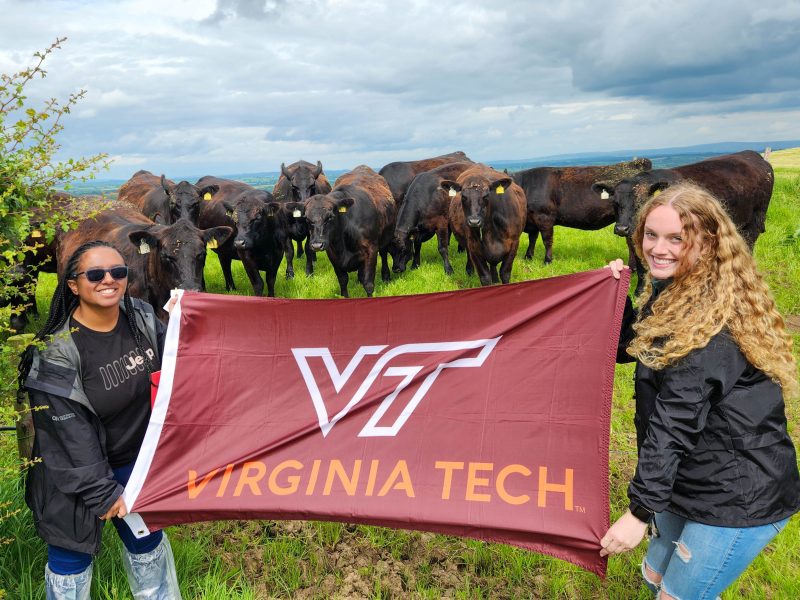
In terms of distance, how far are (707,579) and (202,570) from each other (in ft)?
10.4

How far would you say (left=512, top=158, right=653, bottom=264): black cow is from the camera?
1338cm

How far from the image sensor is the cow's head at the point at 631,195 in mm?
10727

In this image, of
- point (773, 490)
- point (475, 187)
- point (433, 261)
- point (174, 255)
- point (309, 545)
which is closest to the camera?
point (773, 490)

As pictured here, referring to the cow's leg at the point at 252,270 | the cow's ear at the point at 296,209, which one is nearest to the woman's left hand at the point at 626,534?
the cow's leg at the point at 252,270

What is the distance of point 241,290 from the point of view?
12.0 m

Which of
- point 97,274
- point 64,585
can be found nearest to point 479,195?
point 97,274

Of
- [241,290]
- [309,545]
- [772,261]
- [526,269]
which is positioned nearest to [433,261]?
[526,269]

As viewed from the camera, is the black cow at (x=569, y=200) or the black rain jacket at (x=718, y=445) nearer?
the black rain jacket at (x=718, y=445)

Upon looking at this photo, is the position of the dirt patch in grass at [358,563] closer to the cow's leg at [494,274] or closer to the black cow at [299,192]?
the cow's leg at [494,274]

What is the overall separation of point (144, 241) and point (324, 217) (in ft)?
11.3

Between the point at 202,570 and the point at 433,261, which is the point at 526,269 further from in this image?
the point at 202,570

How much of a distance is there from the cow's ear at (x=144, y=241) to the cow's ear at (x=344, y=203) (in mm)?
3757

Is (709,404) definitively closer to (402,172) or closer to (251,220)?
(251,220)

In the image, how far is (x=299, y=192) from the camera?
14.4m
